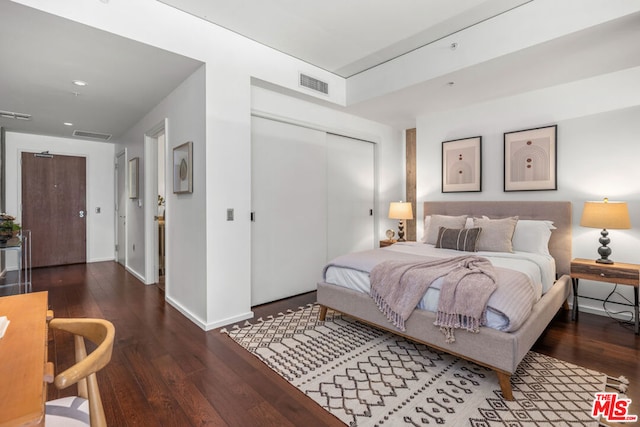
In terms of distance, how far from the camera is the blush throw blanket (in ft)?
6.75

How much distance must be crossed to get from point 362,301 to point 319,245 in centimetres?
160

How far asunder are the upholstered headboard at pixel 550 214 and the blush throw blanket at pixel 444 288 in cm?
155

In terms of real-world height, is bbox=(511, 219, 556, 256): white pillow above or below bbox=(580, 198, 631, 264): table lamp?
→ below

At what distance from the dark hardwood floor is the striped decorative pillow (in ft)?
3.40

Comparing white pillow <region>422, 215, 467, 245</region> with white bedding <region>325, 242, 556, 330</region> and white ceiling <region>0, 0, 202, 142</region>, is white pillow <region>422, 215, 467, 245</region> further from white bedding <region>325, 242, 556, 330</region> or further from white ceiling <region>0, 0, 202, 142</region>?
white ceiling <region>0, 0, 202, 142</region>

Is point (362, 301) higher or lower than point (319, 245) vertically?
lower

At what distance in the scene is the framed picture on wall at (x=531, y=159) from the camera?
11.7 feet

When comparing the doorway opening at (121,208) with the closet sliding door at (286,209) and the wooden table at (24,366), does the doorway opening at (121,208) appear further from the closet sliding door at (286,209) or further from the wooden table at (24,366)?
the wooden table at (24,366)

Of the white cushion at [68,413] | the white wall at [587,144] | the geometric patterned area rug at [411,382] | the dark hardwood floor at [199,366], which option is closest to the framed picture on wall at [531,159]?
the white wall at [587,144]

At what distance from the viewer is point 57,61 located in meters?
2.80

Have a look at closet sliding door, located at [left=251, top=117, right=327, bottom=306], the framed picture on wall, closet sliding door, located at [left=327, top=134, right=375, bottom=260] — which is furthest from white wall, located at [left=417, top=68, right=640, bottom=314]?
closet sliding door, located at [left=251, top=117, right=327, bottom=306]

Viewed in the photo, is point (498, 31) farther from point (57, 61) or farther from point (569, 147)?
point (57, 61)

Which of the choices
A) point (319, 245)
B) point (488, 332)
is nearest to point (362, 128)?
point (319, 245)

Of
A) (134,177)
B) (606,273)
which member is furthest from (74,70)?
(606,273)
